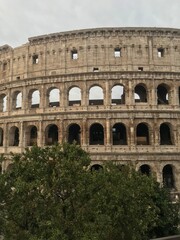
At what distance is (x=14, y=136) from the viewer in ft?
101

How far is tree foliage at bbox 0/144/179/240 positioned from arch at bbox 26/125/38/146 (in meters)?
17.1

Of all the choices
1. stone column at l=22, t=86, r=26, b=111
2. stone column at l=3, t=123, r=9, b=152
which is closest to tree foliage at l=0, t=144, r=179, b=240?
stone column at l=22, t=86, r=26, b=111

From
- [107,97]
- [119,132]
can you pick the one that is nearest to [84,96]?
[107,97]

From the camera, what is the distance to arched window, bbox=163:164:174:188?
27828 millimetres

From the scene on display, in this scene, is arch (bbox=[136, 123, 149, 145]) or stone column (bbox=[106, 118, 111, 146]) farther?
arch (bbox=[136, 123, 149, 145])

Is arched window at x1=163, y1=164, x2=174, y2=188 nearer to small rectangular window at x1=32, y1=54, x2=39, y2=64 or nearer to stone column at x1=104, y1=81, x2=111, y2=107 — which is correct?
stone column at x1=104, y1=81, x2=111, y2=107

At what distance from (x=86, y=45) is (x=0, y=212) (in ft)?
65.9

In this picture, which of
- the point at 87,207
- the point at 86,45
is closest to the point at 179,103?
the point at 86,45

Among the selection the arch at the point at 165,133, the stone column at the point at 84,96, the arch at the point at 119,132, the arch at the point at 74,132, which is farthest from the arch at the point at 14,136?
the arch at the point at 165,133

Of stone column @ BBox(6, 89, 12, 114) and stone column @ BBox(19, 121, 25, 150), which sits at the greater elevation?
stone column @ BBox(6, 89, 12, 114)

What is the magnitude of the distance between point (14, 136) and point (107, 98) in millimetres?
9919

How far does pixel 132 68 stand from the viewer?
93.2 feet

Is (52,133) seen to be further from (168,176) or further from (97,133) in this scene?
(168,176)

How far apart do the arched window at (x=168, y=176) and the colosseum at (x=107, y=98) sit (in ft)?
0.28
